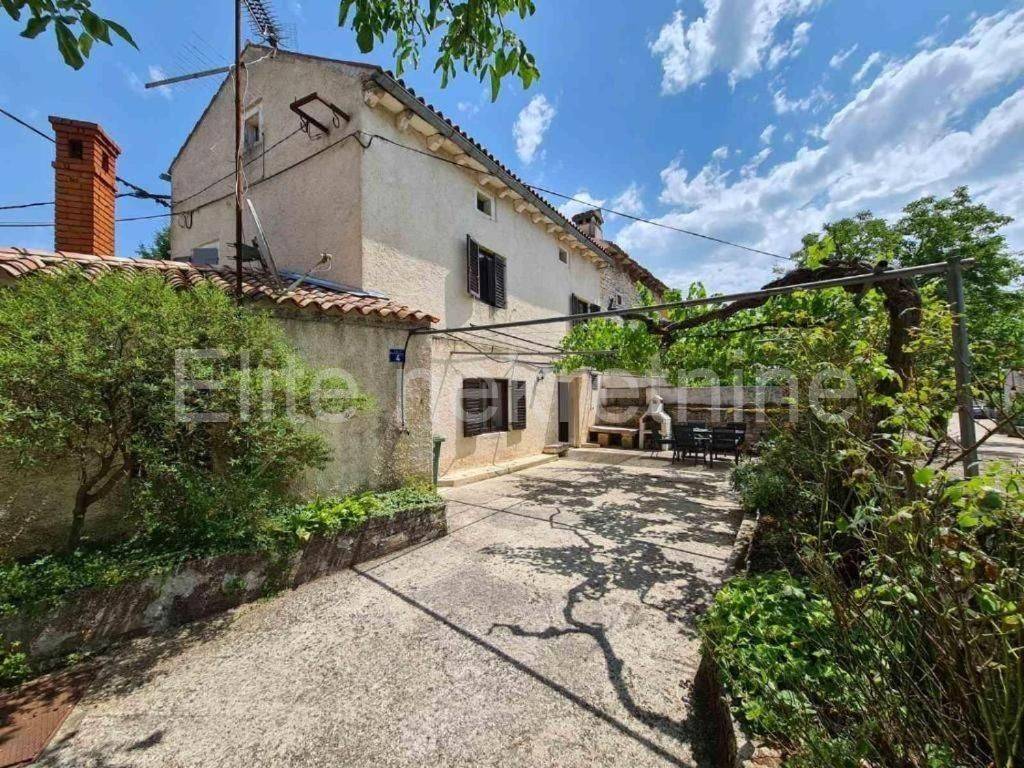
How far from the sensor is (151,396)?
11.7 feet

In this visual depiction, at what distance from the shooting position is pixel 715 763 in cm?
231

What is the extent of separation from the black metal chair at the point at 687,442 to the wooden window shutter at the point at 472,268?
6843 mm

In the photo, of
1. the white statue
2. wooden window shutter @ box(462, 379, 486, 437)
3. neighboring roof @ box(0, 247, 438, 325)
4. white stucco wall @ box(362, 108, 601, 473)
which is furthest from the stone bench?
neighboring roof @ box(0, 247, 438, 325)

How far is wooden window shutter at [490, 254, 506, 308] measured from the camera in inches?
405

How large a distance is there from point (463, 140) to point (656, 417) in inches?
407

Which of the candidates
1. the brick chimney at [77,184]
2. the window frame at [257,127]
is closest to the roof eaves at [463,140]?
the window frame at [257,127]

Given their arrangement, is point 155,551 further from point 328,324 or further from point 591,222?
point 591,222

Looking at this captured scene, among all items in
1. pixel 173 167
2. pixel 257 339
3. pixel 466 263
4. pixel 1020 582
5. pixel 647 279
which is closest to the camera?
pixel 1020 582

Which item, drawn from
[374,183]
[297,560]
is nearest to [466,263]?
[374,183]

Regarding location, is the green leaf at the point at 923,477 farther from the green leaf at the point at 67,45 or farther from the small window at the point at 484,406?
the small window at the point at 484,406

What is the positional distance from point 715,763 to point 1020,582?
180 centimetres

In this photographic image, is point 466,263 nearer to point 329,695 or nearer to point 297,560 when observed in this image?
point 297,560

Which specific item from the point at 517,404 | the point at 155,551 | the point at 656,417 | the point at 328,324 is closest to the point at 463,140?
the point at 328,324

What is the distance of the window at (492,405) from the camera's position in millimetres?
9625
